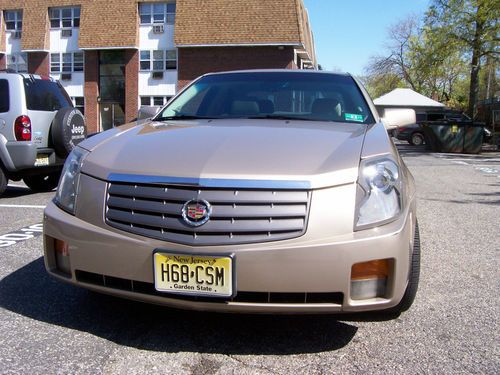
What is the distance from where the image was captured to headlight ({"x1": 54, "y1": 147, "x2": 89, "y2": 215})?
2.83 metres

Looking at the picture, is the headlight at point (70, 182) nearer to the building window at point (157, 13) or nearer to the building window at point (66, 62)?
the building window at point (157, 13)

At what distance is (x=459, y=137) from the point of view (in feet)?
70.6

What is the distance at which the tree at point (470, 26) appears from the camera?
74.8ft

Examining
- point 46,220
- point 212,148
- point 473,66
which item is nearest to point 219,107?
point 212,148

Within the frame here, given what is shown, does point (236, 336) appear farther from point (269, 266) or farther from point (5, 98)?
point (5, 98)

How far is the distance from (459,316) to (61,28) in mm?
35098

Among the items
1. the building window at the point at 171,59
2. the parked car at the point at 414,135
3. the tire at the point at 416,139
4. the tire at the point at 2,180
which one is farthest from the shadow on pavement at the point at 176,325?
the building window at the point at 171,59

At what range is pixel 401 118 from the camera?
4.57m

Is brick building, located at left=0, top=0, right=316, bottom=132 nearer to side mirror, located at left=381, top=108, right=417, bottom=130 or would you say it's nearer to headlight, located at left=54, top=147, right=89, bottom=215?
side mirror, located at left=381, top=108, right=417, bottom=130

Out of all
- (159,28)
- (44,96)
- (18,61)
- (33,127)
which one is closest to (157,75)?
(159,28)

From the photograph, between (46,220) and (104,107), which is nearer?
(46,220)

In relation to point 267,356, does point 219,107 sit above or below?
above

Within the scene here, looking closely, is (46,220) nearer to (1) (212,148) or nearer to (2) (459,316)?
(1) (212,148)

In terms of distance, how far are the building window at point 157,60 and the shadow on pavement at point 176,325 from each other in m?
30.1
